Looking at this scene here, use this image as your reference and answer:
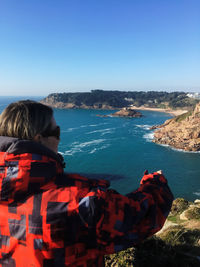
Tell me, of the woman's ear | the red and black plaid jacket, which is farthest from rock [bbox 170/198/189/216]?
the woman's ear

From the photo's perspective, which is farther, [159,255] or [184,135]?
[184,135]

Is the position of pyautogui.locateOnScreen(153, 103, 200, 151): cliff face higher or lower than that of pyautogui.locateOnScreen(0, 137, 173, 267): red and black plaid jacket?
lower

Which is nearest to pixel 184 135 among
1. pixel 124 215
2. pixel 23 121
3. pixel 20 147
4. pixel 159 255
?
pixel 159 255

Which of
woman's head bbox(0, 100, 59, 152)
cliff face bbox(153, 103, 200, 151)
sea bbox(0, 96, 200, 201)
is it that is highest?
woman's head bbox(0, 100, 59, 152)

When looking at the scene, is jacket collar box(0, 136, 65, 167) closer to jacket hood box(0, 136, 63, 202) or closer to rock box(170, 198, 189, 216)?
jacket hood box(0, 136, 63, 202)

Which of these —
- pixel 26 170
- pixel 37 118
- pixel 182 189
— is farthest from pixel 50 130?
pixel 182 189

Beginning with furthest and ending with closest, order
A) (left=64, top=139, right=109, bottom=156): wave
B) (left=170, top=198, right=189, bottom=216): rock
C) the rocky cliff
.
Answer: (left=64, top=139, right=109, bottom=156): wave
(left=170, top=198, right=189, bottom=216): rock
the rocky cliff

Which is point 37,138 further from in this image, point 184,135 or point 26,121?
point 184,135

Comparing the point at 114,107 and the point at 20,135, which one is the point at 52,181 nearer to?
the point at 20,135
